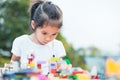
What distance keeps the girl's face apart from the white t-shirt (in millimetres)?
113

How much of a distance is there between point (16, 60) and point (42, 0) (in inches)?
19.8

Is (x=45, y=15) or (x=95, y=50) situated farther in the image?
(x=95, y=50)

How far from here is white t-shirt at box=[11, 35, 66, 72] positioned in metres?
3.26

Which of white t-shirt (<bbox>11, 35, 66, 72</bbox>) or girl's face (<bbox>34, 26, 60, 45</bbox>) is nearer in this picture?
girl's face (<bbox>34, 26, 60, 45</bbox>)

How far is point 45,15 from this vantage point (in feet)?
Answer: 9.97

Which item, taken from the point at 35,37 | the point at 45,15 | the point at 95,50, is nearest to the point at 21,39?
the point at 35,37

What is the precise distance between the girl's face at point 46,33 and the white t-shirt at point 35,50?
113mm

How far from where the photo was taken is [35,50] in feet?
10.7

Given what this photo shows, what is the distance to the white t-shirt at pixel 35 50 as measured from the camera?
326 centimetres

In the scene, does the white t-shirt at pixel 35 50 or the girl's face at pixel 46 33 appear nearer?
the girl's face at pixel 46 33

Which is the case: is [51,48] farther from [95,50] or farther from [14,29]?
[95,50]

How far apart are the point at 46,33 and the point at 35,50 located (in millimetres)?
290

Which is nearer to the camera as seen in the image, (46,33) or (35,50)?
(46,33)

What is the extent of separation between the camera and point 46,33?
3.01m
